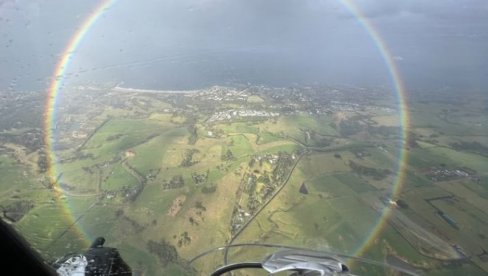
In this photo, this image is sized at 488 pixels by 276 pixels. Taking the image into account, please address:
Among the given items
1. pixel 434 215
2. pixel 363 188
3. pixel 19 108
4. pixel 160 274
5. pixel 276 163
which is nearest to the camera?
pixel 160 274

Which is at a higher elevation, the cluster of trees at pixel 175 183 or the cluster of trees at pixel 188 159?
the cluster of trees at pixel 188 159

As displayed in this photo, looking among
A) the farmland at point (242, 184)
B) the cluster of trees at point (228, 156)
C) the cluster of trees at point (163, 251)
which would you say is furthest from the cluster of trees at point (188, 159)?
the cluster of trees at point (163, 251)

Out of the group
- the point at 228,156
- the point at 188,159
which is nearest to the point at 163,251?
the point at 188,159

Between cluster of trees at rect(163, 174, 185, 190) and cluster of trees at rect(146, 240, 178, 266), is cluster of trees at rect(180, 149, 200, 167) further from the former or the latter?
cluster of trees at rect(146, 240, 178, 266)

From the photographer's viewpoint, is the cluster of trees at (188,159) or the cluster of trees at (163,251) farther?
the cluster of trees at (188,159)

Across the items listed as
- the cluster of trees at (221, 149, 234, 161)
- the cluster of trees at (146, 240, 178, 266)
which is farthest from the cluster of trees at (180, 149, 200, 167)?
the cluster of trees at (146, 240, 178, 266)

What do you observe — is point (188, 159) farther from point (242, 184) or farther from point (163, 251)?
point (163, 251)

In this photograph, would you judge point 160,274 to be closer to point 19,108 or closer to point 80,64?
point 19,108

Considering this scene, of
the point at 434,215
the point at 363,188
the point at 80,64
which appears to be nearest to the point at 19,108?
the point at 80,64

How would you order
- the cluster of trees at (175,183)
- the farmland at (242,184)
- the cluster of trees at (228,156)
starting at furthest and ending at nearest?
the cluster of trees at (228,156)
the cluster of trees at (175,183)
the farmland at (242,184)

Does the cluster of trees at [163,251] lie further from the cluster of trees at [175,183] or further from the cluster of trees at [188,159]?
the cluster of trees at [188,159]

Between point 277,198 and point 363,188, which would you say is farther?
point 363,188
